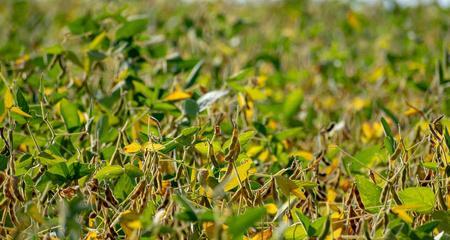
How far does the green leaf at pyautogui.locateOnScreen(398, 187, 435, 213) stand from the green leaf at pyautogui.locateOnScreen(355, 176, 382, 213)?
0.13 feet

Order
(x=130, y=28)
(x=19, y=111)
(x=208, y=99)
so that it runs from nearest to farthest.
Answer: (x=19, y=111)
(x=208, y=99)
(x=130, y=28)

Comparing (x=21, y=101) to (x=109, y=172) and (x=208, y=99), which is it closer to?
(x=109, y=172)

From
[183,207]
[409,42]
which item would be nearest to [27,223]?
[183,207]

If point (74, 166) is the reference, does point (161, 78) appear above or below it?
below

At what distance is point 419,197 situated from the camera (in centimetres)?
126

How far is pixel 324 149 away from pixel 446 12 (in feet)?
6.58

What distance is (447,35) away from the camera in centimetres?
346

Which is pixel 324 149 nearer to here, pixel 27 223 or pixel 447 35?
pixel 27 223

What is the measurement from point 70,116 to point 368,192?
0.65m

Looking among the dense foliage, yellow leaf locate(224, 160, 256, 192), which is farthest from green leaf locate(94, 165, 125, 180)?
yellow leaf locate(224, 160, 256, 192)

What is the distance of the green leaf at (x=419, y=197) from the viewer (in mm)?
1253

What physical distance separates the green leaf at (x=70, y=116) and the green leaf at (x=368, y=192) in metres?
0.62

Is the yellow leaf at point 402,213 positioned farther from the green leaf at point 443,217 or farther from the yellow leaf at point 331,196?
the yellow leaf at point 331,196

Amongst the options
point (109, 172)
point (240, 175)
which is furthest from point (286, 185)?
point (109, 172)
